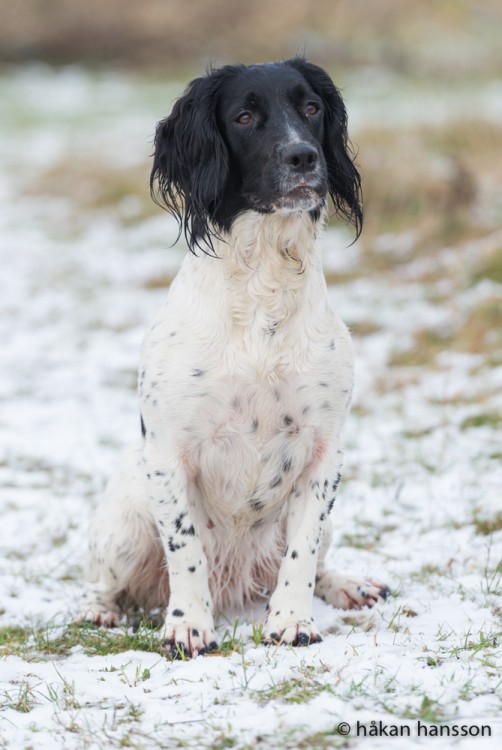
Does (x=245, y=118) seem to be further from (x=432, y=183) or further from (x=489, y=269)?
(x=432, y=183)

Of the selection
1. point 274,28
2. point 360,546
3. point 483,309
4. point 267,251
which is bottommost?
point 360,546

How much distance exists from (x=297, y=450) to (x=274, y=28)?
28318mm

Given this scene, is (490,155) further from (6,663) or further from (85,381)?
(6,663)

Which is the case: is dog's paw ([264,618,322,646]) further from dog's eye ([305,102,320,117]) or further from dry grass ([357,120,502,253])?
dry grass ([357,120,502,253])

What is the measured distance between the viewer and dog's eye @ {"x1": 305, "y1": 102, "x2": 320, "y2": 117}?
361cm

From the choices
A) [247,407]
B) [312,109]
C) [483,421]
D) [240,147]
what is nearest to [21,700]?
[247,407]

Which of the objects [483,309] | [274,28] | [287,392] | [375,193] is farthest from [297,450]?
[274,28]

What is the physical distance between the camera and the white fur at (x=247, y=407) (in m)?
3.43

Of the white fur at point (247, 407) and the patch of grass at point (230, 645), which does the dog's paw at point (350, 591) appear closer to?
the white fur at point (247, 407)

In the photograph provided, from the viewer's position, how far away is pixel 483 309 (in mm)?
7809

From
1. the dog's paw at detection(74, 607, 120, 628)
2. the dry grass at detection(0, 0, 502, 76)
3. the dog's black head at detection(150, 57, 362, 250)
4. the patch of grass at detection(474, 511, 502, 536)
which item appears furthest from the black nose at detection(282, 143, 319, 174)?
the dry grass at detection(0, 0, 502, 76)

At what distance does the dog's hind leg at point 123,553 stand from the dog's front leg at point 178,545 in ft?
1.12

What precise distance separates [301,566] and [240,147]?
4.67ft

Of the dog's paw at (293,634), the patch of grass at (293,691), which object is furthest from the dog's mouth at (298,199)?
the patch of grass at (293,691)
